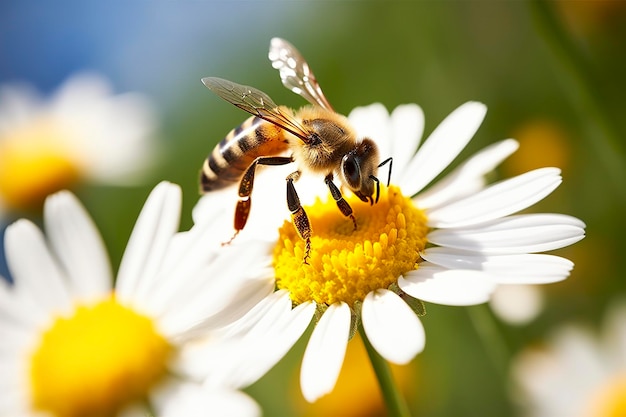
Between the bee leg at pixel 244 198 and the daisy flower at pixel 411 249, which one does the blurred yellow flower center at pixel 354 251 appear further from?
the bee leg at pixel 244 198

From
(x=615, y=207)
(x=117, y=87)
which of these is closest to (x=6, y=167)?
(x=117, y=87)

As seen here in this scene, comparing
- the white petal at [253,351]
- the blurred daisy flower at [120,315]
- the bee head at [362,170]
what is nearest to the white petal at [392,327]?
the white petal at [253,351]

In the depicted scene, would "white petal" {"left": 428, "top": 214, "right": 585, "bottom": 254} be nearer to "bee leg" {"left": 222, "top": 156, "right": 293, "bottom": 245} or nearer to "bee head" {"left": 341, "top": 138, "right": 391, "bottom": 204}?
"bee head" {"left": 341, "top": 138, "right": 391, "bottom": 204}

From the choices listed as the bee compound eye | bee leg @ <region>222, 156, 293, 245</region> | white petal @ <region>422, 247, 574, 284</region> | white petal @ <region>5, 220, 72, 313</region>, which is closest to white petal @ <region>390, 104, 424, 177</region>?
the bee compound eye

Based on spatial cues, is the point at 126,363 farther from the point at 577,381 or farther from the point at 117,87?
the point at 117,87

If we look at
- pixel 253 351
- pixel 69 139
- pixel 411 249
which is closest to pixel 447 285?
pixel 411 249

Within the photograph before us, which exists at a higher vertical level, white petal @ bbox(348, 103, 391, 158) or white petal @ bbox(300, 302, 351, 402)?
white petal @ bbox(348, 103, 391, 158)

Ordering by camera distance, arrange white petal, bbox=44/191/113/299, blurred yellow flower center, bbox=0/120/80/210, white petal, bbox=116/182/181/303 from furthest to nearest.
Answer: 1. blurred yellow flower center, bbox=0/120/80/210
2. white petal, bbox=44/191/113/299
3. white petal, bbox=116/182/181/303
